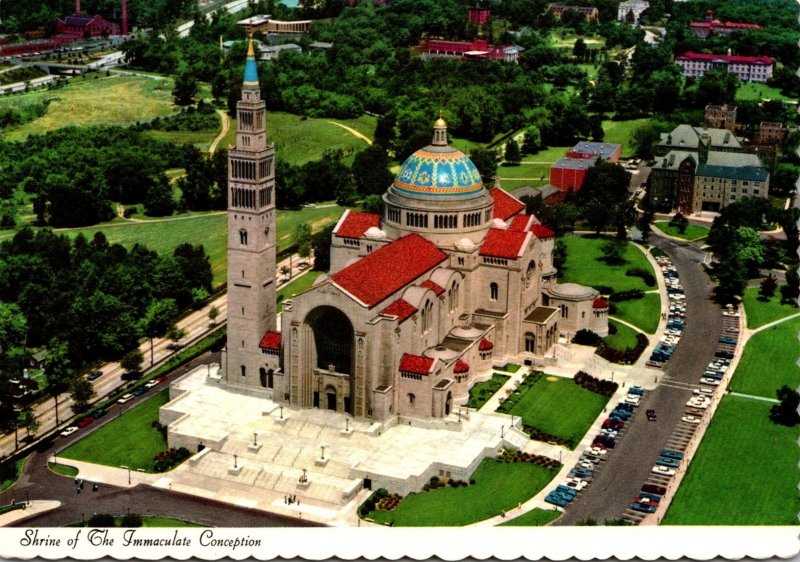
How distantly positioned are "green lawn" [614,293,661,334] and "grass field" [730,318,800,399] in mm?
11679

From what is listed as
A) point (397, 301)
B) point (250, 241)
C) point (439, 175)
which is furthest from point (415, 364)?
point (439, 175)

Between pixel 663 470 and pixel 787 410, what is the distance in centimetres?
1568

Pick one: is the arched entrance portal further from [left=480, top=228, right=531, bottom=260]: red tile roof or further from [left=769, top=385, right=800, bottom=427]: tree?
[left=769, top=385, right=800, bottom=427]: tree

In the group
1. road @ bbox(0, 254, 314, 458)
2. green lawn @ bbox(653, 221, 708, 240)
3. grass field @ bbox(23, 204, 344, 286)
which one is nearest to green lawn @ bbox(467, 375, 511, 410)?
road @ bbox(0, 254, 314, 458)

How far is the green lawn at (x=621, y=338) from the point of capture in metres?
127

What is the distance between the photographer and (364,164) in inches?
7298

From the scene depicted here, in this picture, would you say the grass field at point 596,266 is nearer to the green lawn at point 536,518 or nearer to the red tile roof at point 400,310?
the red tile roof at point 400,310

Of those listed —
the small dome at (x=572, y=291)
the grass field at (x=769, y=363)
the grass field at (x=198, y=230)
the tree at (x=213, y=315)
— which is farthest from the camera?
the grass field at (x=198, y=230)

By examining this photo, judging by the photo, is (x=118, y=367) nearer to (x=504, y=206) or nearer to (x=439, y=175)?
(x=439, y=175)

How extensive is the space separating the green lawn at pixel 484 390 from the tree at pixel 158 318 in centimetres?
3650

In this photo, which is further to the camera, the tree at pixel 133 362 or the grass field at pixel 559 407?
the tree at pixel 133 362

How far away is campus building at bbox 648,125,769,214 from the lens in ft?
574

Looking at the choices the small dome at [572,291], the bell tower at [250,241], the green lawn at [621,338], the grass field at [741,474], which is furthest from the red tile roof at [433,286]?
the grass field at [741,474]

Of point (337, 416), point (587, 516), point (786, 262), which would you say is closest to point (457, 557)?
point (587, 516)
